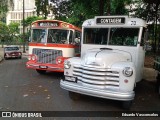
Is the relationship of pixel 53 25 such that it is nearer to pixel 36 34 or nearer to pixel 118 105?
pixel 36 34

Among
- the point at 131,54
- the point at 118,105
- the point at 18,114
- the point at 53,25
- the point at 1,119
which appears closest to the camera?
the point at 1,119

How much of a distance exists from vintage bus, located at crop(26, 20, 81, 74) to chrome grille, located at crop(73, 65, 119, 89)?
16.7 ft

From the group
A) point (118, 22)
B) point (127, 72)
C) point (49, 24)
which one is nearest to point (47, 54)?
point (49, 24)

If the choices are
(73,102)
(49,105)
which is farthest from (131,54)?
(49,105)

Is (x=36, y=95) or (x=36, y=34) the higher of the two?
(x=36, y=34)

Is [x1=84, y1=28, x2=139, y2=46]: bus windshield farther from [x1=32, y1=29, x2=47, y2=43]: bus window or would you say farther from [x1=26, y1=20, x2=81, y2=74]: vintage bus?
[x1=32, y1=29, x2=47, y2=43]: bus window

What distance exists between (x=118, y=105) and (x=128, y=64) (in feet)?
5.18

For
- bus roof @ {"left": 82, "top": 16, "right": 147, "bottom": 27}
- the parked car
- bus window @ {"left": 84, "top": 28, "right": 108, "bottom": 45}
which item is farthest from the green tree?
bus roof @ {"left": 82, "top": 16, "right": 147, "bottom": 27}

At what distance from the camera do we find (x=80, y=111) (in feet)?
25.7

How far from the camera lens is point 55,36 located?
13.6 metres

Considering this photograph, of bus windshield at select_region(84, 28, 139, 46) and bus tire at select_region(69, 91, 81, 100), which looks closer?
bus tire at select_region(69, 91, 81, 100)

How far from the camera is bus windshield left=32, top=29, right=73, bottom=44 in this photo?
13462 mm

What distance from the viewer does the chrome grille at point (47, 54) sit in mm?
13320

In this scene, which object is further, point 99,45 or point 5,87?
point 5,87
